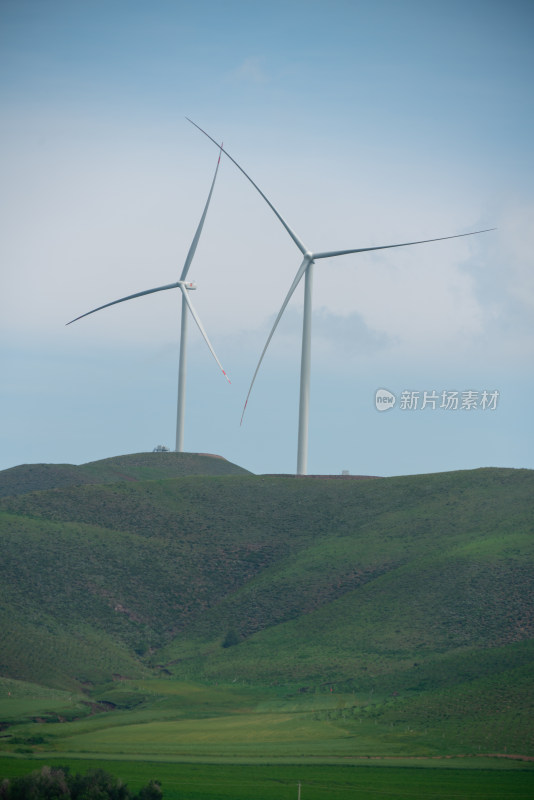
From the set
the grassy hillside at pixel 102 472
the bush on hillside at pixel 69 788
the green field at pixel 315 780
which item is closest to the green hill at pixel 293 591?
the green field at pixel 315 780

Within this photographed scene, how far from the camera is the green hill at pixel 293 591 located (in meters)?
92.9

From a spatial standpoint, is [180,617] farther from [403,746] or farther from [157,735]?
[403,746]

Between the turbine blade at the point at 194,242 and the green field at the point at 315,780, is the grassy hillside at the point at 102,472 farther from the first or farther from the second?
the green field at the point at 315,780

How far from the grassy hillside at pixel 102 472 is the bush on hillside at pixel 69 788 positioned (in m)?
125

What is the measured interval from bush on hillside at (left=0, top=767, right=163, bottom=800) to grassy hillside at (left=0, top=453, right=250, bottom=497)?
412 feet

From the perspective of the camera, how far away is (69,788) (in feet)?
174

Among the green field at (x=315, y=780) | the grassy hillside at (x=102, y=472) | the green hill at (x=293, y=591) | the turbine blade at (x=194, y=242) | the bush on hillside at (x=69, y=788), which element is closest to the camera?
the bush on hillside at (x=69, y=788)

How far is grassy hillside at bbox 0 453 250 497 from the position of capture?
18175cm

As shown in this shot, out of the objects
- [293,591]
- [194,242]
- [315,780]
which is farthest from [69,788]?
[194,242]

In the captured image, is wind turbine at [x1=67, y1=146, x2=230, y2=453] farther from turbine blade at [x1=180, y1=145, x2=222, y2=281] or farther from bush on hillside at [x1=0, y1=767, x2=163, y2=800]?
bush on hillside at [x1=0, y1=767, x2=163, y2=800]

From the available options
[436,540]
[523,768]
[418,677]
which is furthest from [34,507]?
[523,768]

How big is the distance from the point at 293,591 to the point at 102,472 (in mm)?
73620

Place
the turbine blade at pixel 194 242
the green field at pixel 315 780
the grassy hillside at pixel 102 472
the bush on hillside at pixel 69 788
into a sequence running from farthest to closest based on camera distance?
the grassy hillside at pixel 102 472 < the turbine blade at pixel 194 242 < the green field at pixel 315 780 < the bush on hillside at pixel 69 788

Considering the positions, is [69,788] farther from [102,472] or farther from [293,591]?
[102,472]
